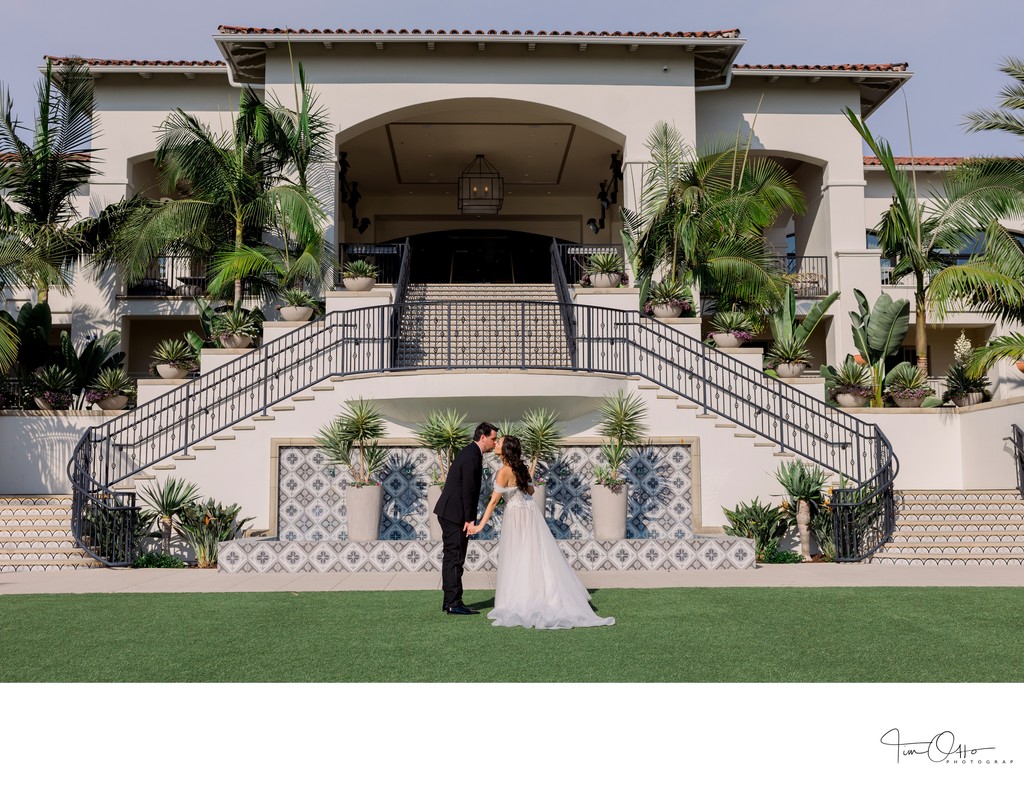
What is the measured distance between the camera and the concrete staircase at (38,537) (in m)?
13.8

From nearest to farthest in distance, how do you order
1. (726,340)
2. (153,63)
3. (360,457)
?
(360,457) → (726,340) → (153,63)

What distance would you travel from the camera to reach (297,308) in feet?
60.1

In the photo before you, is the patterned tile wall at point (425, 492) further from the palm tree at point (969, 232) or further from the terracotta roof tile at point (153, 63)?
the terracotta roof tile at point (153, 63)

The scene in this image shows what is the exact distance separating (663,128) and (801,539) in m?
11.3

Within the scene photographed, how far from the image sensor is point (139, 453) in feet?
52.5

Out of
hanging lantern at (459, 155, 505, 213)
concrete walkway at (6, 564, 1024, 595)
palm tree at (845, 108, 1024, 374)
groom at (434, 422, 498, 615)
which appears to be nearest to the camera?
groom at (434, 422, 498, 615)

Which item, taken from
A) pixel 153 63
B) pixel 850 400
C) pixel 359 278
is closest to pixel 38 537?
pixel 359 278

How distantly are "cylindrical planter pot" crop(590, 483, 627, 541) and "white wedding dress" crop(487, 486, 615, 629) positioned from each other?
15.8ft

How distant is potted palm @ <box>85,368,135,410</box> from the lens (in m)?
18.3

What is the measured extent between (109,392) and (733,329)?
12.3m

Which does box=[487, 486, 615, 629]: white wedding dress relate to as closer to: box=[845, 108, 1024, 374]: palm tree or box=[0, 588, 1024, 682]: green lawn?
box=[0, 588, 1024, 682]: green lawn

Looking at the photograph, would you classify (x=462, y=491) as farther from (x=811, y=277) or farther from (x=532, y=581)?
(x=811, y=277)

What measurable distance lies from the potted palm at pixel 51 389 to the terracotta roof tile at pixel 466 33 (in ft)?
28.3

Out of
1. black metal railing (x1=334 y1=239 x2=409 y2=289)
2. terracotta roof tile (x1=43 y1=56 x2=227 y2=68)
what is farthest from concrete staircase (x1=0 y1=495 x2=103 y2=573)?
terracotta roof tile (x1=43 y1=56 x2=227 y2=68)
